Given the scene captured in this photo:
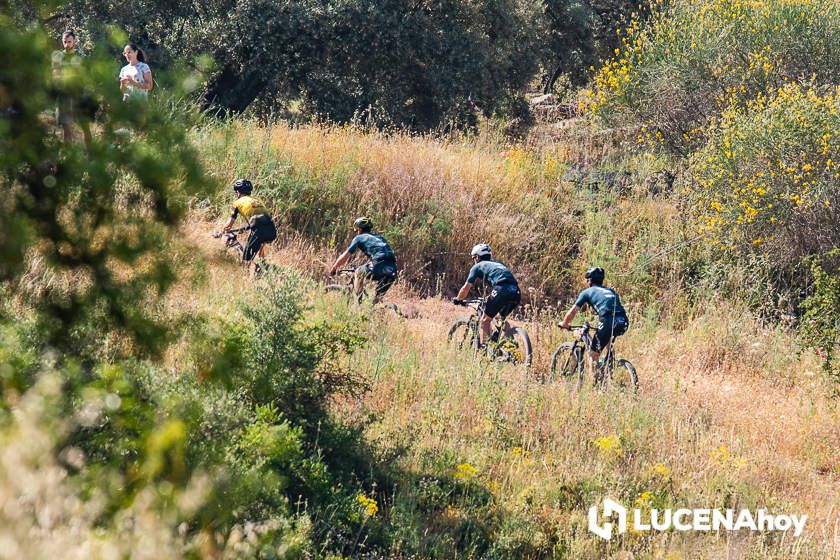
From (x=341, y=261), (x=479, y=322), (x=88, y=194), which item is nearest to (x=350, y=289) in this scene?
(x=341, y=261)

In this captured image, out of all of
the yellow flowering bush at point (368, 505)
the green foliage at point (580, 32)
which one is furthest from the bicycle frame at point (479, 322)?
the green foliage at point (580, 32)

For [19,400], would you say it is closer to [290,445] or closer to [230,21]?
[290,445]

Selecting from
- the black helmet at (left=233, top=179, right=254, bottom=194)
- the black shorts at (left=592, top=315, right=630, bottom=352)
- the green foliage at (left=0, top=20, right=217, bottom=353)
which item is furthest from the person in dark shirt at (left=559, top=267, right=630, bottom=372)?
the green foliage at (left=0, top=20, right=217, bottom=353)

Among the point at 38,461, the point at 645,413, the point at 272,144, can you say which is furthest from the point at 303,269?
the point at 38,461

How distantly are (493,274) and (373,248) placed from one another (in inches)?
69.3

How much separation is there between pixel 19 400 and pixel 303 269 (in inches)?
407

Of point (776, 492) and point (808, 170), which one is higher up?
point (808, 170)

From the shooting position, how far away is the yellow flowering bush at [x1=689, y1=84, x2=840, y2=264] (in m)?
14.7

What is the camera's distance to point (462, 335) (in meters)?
11.2

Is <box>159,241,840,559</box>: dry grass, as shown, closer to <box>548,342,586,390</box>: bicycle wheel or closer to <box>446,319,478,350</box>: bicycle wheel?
<box>446,319,478,350</box>: bicycle wheel

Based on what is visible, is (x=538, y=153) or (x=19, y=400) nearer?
(x=19, y=400)

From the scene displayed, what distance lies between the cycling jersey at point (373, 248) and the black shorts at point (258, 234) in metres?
1.09

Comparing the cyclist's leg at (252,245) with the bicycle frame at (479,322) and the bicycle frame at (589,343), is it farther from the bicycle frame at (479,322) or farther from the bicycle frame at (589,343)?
the bicycle frame at (589,343)

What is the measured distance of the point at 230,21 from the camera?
1931 cm
